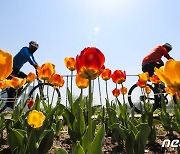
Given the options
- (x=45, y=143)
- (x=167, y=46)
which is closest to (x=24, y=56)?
(x=167, y=46)

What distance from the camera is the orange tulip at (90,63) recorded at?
1.23 metres

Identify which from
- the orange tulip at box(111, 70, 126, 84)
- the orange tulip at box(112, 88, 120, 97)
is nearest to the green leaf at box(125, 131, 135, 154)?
the orange tulip at box(111, 70, 126, 84)

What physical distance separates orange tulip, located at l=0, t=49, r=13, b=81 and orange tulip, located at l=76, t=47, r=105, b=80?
1.03 feet

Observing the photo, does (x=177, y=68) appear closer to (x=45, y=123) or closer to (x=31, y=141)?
(x=31, y=141)

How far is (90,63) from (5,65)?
38cm

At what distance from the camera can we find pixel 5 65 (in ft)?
3.75

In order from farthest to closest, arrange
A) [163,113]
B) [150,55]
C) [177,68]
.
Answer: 1. [150,55]
2. [163,113]
3. [177,68]

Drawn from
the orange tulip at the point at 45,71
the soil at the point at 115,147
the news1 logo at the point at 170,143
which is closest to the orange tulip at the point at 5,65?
the soil at the point at 115,147

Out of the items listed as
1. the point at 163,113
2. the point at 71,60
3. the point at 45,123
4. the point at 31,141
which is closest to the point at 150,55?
the point at 163,113

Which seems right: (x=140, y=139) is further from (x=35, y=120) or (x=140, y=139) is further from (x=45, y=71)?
(x=45, y=71)

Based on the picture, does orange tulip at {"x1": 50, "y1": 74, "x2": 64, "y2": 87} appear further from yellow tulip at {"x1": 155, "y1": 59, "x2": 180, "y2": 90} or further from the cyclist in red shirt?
the cyclist in red shirt

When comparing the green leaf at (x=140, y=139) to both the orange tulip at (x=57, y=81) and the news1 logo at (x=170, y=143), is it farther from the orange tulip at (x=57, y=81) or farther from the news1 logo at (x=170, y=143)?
the orange tulip at (x=57, y=81)

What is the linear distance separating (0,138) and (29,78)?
153cm

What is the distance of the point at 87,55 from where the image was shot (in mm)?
1274
